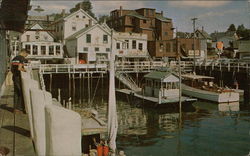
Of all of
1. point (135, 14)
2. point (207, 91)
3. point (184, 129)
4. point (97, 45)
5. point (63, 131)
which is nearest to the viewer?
point (63, 131)

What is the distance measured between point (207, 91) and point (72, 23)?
2714 centimetres

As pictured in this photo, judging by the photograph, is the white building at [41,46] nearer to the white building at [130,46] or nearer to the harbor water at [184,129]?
the white building at [130,46]

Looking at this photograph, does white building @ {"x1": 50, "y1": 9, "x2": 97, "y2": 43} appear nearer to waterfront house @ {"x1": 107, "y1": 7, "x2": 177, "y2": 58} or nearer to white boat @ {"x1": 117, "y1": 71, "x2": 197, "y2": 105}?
waterfront house @ {"x1": 107, "y1": 7, "x2": 177, "y2": 58}

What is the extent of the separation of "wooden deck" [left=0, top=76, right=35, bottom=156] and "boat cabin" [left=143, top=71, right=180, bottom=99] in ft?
58.1

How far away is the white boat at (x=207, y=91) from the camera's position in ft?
89.6

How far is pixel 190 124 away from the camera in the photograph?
772 inches

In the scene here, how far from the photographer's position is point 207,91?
96.0ft

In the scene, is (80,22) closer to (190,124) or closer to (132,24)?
(132,24)

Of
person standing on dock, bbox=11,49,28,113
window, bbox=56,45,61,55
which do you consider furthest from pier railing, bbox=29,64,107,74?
person standing on dock, bbox=11,49,28,113

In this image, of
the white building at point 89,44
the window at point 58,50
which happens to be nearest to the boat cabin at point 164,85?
the white building at point 89,44

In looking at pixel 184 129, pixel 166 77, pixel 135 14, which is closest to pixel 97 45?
pixel 135 14

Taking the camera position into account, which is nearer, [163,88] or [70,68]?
[163,88]

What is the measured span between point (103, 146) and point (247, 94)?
26.9 metres

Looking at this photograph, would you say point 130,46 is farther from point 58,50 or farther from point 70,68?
point 70,68
